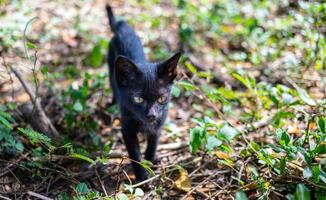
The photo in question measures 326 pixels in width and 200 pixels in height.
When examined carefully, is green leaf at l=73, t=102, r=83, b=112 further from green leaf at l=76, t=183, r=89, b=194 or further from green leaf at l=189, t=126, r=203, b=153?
green leaf at l=189, t=126, r=203, b=153

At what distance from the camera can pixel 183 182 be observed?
3.69 meters

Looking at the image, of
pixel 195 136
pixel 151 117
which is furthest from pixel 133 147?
pixel 195 136

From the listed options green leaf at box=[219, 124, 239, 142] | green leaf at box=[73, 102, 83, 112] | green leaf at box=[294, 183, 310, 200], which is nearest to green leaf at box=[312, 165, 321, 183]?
green leaf at box=[294, 183, 310, 200]

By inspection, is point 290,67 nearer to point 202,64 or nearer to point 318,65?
point 318,65

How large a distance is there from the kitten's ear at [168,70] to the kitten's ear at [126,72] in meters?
0.21

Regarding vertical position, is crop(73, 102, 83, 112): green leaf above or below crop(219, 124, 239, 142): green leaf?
above

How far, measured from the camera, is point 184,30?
6391 mm

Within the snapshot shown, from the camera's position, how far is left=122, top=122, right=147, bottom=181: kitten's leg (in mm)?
3850

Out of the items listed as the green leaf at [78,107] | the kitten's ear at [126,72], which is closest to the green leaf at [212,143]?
the kitten's ear at [126,72]

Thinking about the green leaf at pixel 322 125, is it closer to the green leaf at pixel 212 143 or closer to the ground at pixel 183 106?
the ground at pixel 183 106

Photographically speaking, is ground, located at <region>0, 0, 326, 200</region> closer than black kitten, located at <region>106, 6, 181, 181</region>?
Yes

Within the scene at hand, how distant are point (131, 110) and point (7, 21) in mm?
3173

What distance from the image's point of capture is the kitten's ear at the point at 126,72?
3.81m

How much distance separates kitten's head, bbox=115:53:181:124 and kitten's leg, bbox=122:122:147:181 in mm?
171
